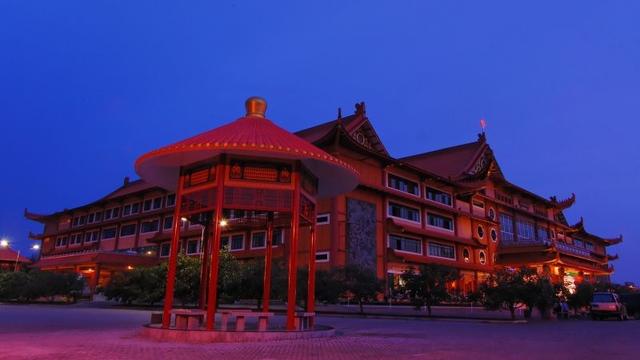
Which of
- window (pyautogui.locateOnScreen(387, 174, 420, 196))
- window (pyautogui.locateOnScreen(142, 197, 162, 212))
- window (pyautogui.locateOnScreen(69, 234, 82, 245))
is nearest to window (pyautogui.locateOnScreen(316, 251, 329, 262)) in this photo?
window (pyautogui.locateOnScreen(387, 174, 420, 196))

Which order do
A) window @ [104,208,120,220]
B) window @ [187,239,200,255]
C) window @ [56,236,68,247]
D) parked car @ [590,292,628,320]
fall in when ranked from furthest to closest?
window @ [56,236,68,247]
window @ [104,208,120,220]
window @ [187,239,200,255]
parked car @ [590,292,628,320]

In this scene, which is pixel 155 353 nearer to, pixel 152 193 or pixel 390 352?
pixel 390 352

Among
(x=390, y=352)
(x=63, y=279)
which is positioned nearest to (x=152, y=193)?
(x=63, y=279)

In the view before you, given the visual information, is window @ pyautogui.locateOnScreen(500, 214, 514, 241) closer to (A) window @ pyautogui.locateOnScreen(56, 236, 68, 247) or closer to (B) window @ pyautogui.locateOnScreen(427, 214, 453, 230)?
(B) window @ pyautogui.locateOnScreen(427, 214, 453, 230)

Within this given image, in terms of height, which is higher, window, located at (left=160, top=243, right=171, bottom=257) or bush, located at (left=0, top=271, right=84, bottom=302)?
window, located at (left=160, top=243, right=171, bottom=257)

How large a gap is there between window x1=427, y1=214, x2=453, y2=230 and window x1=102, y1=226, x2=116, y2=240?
3364 centimetres

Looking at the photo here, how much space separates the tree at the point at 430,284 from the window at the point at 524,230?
1295 inches

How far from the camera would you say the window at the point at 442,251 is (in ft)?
138

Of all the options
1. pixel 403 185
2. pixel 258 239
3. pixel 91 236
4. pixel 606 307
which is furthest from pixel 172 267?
pixel 91 236

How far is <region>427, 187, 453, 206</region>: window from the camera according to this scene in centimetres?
4344

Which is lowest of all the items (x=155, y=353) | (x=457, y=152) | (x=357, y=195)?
(x=155, y=353)

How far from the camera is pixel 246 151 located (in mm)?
11750

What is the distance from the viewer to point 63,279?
3769cm

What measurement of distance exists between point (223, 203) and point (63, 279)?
3148 centimetres
